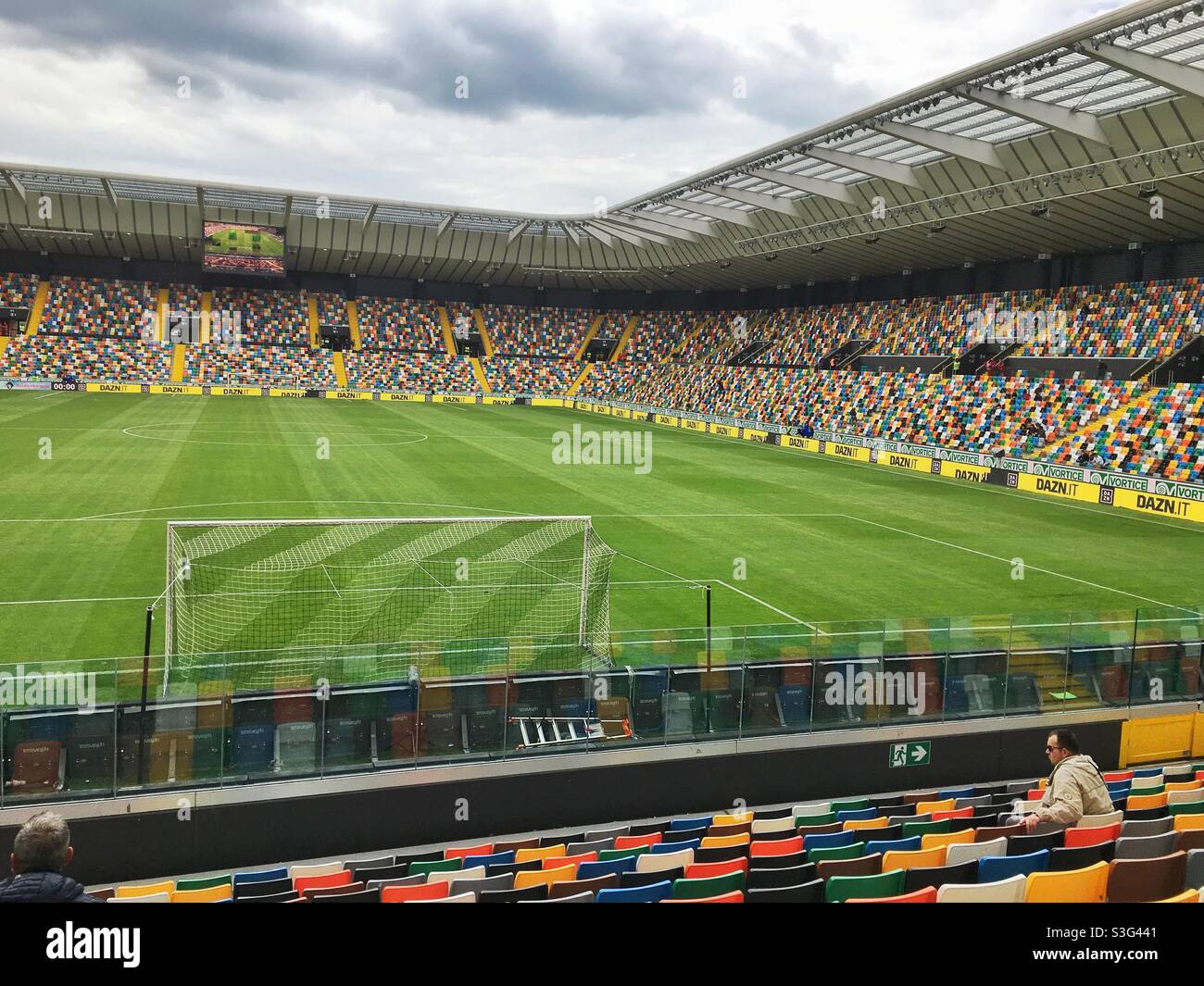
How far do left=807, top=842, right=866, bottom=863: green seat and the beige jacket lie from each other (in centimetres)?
156

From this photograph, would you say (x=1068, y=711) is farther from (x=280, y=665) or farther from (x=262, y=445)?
(x=262, y=445)

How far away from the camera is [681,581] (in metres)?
21.5

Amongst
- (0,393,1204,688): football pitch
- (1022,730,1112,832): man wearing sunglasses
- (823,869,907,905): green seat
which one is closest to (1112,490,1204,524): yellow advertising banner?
(0,393,1204,688): football pitch

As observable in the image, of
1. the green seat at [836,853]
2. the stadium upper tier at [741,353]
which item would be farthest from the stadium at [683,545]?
the stadium upper tier at [741,353]

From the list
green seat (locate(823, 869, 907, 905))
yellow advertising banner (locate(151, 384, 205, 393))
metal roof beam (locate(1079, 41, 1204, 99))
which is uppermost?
metal roof beam (locate(1079, 41, 1204, 99))

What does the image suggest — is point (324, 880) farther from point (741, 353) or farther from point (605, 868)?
point (741, 353)

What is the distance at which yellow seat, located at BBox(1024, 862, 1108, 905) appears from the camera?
616 cm

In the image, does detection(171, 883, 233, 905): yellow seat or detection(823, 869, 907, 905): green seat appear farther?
detection(171, 883, 233, 905): yellow seat

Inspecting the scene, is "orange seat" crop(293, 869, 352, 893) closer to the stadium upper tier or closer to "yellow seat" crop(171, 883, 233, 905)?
"yellow seat" crop(171, 883, 233, 905)

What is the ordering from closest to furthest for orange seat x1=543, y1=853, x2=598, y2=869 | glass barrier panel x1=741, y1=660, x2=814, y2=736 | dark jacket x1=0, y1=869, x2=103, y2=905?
1. dark jacket x1=0, y1=869, x2=103, y2=905
2. orange seat x1=543, y1=853, x2=598, y2=869
3. glass barrier panel x1=741, y1=660, x2=814, y2=736

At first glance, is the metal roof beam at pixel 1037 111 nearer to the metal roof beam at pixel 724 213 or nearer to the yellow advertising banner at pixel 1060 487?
→ the yellow advertising banner at pixel 1060 487

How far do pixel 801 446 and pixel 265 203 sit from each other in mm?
39173

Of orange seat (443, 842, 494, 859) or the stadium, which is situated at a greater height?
the stadium
